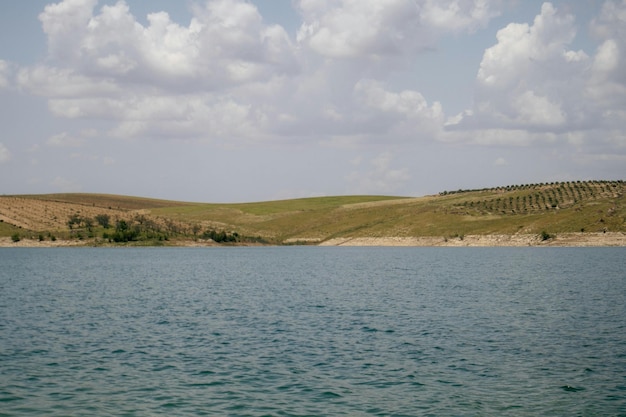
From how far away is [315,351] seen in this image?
34.2m

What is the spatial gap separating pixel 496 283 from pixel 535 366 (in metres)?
43.3

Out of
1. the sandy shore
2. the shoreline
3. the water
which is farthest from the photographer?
the shoreline

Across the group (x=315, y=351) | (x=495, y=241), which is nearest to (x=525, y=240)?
(x=495, y=241)

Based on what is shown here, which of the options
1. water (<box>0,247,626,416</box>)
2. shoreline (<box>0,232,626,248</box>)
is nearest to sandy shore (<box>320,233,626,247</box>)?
shoreline (<box>0,232,626,248</box>)

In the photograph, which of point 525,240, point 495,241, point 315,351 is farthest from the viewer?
point 495,241

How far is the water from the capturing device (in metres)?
25.0

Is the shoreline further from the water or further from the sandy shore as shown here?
the water

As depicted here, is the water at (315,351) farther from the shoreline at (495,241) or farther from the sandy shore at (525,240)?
the shoreline at (495,241)

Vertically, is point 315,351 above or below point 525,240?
below

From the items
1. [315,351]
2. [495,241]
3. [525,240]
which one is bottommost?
[315,351]

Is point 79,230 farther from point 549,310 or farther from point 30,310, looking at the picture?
point 549,310

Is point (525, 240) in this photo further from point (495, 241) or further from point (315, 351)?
point (315, 351)

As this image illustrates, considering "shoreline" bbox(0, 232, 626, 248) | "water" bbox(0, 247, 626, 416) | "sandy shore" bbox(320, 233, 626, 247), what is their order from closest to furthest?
"water" bbox(0, 247, 626, 416), "sandy shore" bbox(320, 233, 626, 247), "shoreline" bbox(0, 232, 626, 248)

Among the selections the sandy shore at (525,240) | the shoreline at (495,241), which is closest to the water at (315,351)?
the sandy shore at (525,240)
